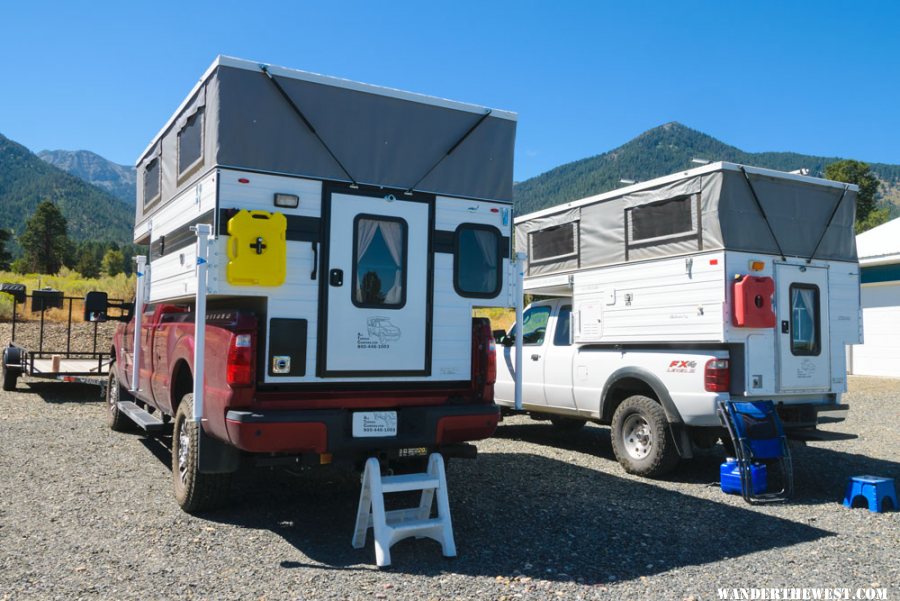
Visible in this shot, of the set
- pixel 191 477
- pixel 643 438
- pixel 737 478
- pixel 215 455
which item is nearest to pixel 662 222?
pixel 643 438

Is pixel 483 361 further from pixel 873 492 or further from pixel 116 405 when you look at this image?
pixel 116 405

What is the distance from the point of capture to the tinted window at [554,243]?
8688 mm

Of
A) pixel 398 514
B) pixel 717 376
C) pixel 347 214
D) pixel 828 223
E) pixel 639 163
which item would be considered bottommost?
pixel 398 514

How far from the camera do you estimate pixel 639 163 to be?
16812 centimetres

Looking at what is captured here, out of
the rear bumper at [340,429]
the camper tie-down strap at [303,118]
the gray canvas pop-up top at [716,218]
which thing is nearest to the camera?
the rear bumper at [340,429]

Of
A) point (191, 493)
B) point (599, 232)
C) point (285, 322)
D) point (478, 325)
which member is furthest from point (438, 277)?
point (599, 232)

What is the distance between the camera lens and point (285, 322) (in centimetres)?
482

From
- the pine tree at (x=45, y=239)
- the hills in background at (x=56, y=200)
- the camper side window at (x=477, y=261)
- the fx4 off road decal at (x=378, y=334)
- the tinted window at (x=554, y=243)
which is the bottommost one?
the fx4 off road decal at (x=378, y=334)

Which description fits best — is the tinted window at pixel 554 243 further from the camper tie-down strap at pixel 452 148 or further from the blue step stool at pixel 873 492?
the blue step stool at pixel 873 492

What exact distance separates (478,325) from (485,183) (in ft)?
3.65

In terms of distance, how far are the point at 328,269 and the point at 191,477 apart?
1.83 m

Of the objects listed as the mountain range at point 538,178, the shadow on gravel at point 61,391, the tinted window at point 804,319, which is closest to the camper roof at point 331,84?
the tinted window at point 804,319

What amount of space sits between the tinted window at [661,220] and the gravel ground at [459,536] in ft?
8.14

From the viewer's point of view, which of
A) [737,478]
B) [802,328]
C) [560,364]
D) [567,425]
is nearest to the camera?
[737,478]
